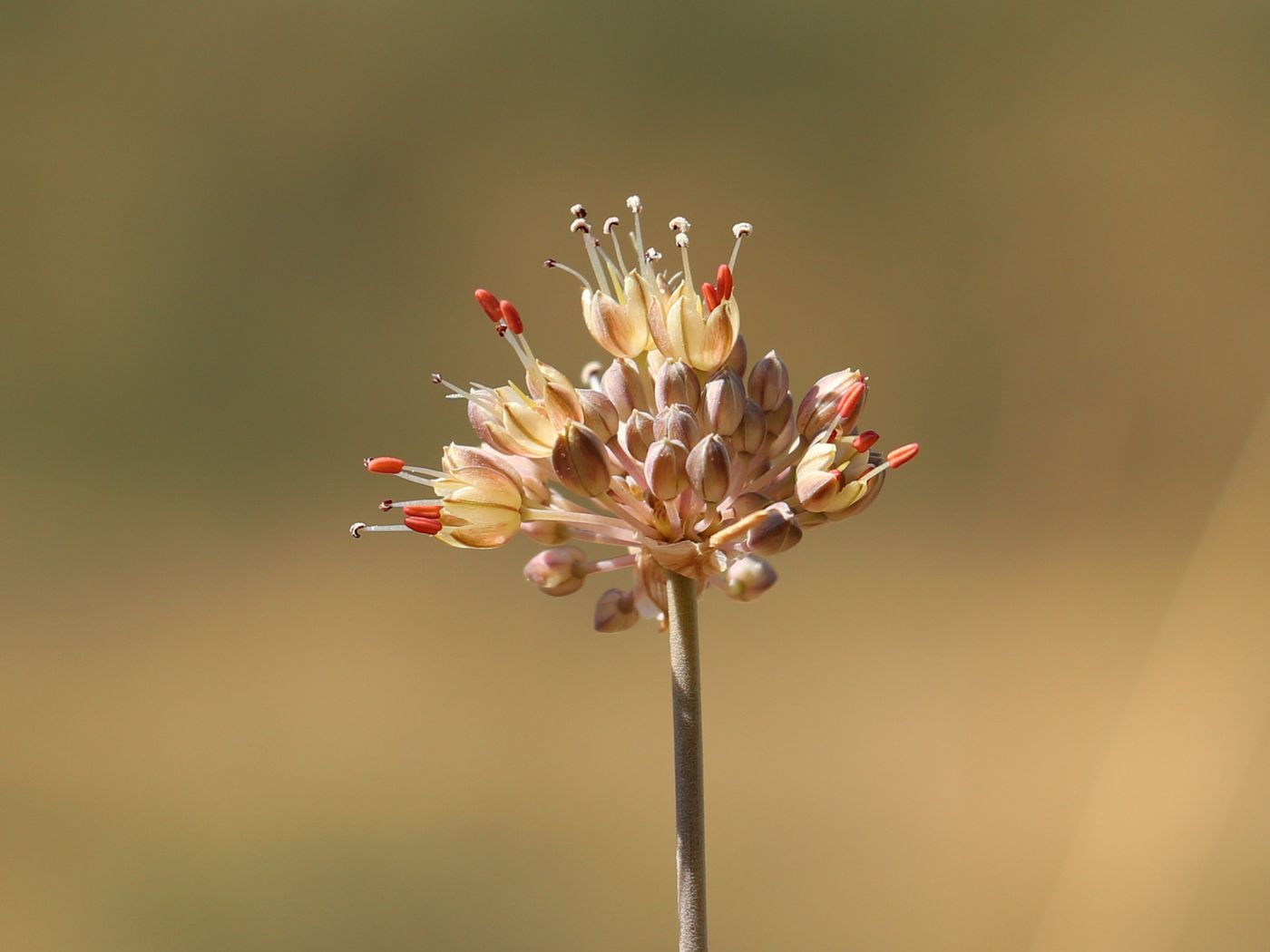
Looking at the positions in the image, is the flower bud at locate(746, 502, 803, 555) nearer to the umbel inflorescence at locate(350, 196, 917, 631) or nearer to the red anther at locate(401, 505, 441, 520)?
the umbel inflorescence at locate(350, 196, 917, 631)

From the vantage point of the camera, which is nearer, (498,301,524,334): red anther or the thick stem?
the thick stem

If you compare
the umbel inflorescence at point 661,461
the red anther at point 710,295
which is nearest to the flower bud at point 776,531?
the umbel inflorescence at point 661,461

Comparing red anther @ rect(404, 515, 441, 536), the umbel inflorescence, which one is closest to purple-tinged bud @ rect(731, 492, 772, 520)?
the umbel inflorescence

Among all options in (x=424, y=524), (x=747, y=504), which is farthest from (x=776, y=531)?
(x=424, y=524)

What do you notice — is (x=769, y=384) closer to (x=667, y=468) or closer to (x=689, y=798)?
(x=667, y=468)

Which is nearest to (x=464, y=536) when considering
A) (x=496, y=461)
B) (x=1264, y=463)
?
(x=496, y=461)
